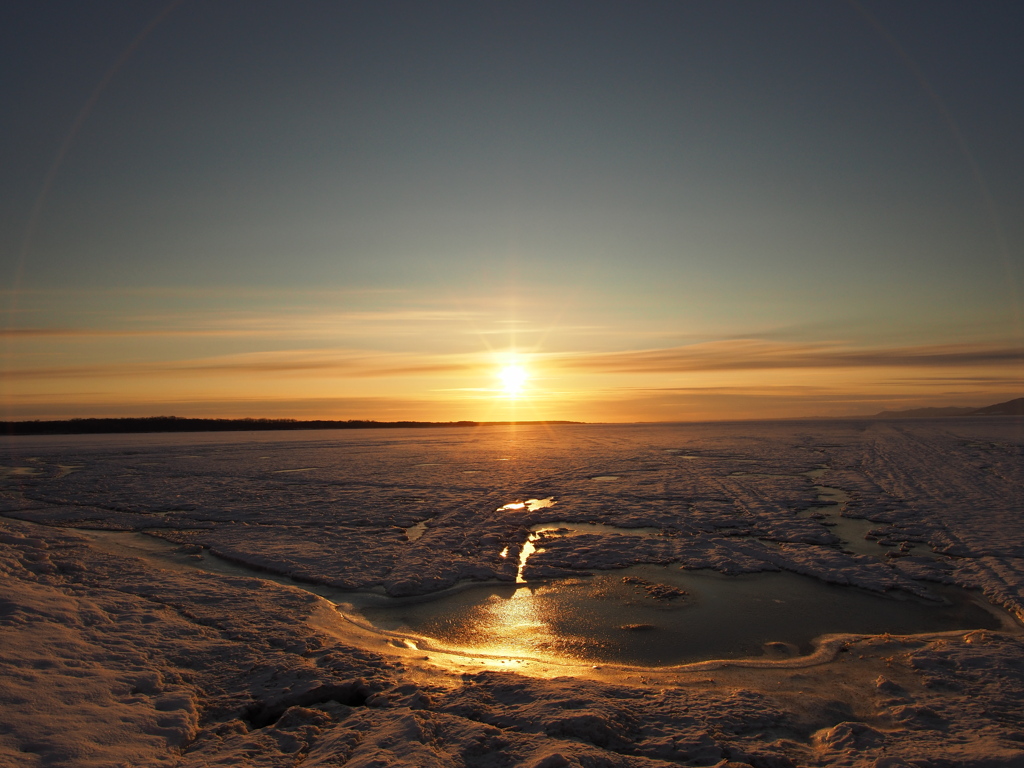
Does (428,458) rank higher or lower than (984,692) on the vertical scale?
higher

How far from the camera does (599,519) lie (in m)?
10.9

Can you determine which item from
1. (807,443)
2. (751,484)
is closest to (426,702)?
(751,484)

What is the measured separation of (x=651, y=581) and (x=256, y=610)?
4650mm

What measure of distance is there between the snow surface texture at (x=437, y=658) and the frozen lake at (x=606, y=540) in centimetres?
9

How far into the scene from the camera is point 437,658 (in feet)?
17.0

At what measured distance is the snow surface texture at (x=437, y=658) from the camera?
3719mm

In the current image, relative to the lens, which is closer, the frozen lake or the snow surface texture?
the snow surface texture

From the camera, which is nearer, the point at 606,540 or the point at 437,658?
the point at 437,658

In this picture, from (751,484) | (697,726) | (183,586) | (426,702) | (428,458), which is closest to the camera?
(697,726)

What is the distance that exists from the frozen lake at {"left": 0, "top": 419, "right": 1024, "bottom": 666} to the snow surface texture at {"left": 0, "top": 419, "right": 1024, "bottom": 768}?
9 cm

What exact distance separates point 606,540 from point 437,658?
4.61 metres

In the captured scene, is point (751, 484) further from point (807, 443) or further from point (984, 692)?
point (807, 443)

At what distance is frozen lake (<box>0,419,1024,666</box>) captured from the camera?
19.8ft

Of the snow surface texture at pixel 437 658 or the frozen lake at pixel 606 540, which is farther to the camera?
the frozen lake at pixel 606 540
